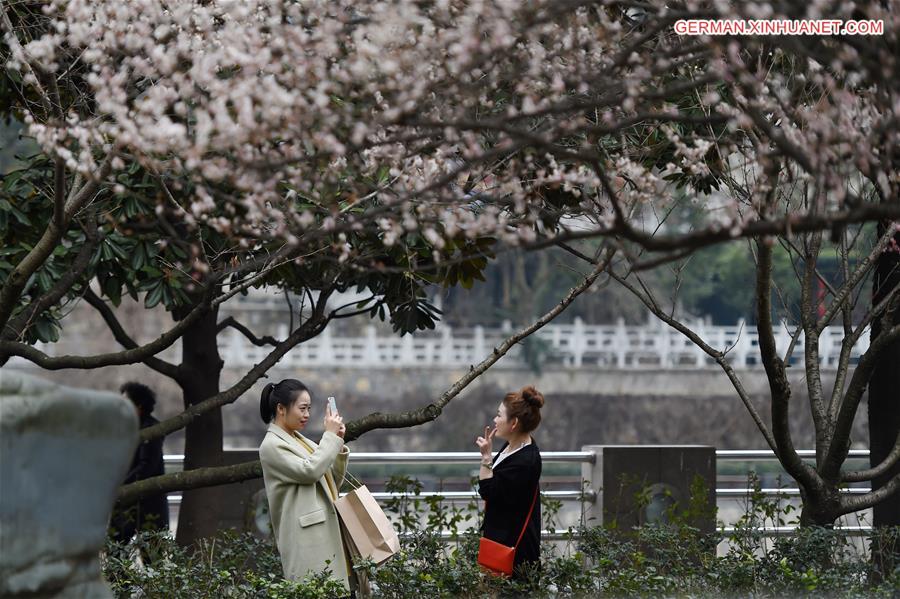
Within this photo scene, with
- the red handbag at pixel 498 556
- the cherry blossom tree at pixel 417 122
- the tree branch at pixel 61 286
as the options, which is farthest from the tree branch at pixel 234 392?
the red handbag at pixel 498 556

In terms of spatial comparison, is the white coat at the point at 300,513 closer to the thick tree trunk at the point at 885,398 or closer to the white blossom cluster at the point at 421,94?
the white blossom cluster at the point at 421,94

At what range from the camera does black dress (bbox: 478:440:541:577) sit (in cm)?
546

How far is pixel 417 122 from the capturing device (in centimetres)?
340

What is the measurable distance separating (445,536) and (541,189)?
2.11 meters

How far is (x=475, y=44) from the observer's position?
11.9 ft

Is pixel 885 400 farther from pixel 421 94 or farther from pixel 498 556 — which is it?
pixel 421 94

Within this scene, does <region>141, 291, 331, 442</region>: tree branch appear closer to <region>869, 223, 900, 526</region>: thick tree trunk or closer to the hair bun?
the hair bun

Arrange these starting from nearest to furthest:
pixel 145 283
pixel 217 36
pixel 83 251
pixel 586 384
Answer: pixel 217 36 < pixel 83 251 < pixel 145 283 < pixel 586 384

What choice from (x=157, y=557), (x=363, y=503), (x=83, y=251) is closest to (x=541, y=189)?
(x=363, y=503)

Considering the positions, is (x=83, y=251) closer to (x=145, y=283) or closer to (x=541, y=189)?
(x=145, y=283)

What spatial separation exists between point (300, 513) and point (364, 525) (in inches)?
11.4

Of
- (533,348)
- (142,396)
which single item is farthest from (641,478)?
(533,348)

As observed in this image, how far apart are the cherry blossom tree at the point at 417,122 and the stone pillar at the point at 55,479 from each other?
68 centimetres

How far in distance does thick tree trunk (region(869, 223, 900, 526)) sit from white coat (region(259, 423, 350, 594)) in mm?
3204
